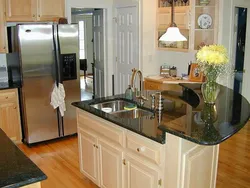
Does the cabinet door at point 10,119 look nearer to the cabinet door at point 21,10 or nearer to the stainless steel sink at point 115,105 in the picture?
the cabinet door at point 21,10

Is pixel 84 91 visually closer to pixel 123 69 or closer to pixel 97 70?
pixel 97 70

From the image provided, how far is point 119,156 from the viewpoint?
2641 millimetres

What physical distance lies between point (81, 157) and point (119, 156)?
0.81m

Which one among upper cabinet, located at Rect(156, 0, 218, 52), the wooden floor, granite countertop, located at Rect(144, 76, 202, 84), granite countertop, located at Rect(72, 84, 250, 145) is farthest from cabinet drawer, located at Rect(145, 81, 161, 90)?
granite countertop, located at Rect(72, 84, 250, 145)

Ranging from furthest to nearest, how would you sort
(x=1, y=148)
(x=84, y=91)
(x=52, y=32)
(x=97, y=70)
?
(x=84, y=91) < (x=97, y=70) < (x=52, y=32) < (x=1, y=148)

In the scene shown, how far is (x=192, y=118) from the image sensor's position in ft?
7.71

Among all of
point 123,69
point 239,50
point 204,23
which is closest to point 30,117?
point 123,69

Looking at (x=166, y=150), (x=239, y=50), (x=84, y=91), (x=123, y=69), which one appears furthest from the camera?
(x=84, y=91)

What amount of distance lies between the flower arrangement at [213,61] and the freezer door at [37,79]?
99.5 inches

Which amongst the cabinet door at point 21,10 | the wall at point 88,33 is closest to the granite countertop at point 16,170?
the cabinet door at point 21,10

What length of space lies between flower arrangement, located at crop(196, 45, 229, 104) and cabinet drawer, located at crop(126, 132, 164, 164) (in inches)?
30.4

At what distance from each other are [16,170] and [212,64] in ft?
5.72

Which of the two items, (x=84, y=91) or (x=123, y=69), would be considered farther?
(x=84, y=91)

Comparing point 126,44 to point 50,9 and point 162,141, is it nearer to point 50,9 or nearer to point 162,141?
point 50,9
